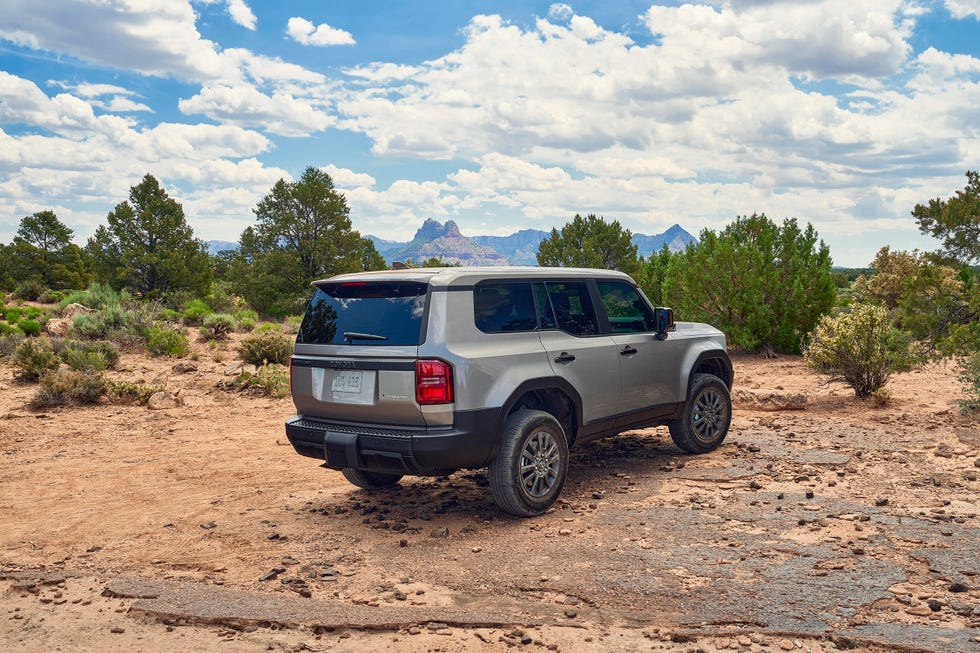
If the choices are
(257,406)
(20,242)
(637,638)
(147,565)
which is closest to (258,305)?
(257,406)

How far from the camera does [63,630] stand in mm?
4324

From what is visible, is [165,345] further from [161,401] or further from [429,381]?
[429,381]

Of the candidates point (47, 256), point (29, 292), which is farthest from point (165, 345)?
point (47, 256)

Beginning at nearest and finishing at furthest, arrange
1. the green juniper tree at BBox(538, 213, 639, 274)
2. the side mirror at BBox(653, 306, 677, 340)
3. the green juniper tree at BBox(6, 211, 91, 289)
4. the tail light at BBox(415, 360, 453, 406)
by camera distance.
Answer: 1. the tail light at BBox(415, 360, 453, 406)
2. the side mirror at BBox(653, 306, 677, 340)
3. the green juniper tree at BBox(538, 213, 639, 274)
4. the green juniper tree at BBox(6, 211, 91, 289)

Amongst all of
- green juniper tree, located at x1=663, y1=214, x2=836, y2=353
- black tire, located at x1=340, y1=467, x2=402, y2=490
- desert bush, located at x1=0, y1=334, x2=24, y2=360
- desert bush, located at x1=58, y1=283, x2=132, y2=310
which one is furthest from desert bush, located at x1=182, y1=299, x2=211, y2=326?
black tire, located at x1=340, y1=467, x2=402, y2=490

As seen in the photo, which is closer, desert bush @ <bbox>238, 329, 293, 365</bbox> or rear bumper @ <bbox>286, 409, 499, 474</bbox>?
rear bumper @ <bbox>286, 409, 499, 474</bbox>

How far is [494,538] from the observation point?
5641 millimetres

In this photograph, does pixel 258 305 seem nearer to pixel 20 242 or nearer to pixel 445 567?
pixel 20 242

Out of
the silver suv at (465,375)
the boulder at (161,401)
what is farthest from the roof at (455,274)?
the boulder at (161,401)

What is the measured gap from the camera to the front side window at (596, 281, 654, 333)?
712 centimetres

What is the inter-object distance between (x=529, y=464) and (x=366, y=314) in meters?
1.72

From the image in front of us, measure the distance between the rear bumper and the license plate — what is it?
28 centimetres

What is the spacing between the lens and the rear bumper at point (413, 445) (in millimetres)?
5402

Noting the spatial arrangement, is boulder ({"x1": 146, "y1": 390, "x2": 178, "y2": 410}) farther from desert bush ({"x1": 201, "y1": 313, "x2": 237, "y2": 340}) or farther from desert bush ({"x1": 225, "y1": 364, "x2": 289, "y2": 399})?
desert bush ({"x1": 201, "y1": 313, "x2": 237, "y2": 340})
